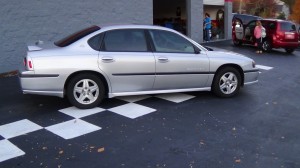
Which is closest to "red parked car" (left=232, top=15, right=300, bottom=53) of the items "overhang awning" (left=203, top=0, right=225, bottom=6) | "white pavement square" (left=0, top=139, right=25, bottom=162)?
"overhang awning" (left=203, top=0, right=225, bottom=6)

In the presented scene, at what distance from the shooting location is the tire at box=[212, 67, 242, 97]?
281 inches

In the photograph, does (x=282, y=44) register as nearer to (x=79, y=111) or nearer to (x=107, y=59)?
(x=107, y=59)

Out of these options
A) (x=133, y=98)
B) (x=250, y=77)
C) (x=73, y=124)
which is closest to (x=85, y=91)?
(x=73, y=124)

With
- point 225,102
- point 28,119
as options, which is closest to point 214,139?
point 225,102

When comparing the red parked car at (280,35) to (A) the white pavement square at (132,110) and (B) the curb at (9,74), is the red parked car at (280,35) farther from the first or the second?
(B) the curb at (9,74)

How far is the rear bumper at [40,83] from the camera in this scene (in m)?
5.91

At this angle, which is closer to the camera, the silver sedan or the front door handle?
the silver sedan

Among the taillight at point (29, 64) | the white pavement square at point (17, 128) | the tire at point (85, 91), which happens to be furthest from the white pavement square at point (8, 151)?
the tire at point (85, 91)

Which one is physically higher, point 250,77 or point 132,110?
point 250,77

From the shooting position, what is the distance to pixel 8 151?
466 centimetres

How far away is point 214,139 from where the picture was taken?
199 inches

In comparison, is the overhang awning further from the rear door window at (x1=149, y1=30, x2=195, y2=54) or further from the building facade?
the rear door window at (x1=149, y1=30, x2=195, y2=54)

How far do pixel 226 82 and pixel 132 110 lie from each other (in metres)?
2.15

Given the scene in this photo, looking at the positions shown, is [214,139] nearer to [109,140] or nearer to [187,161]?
[187,161]
